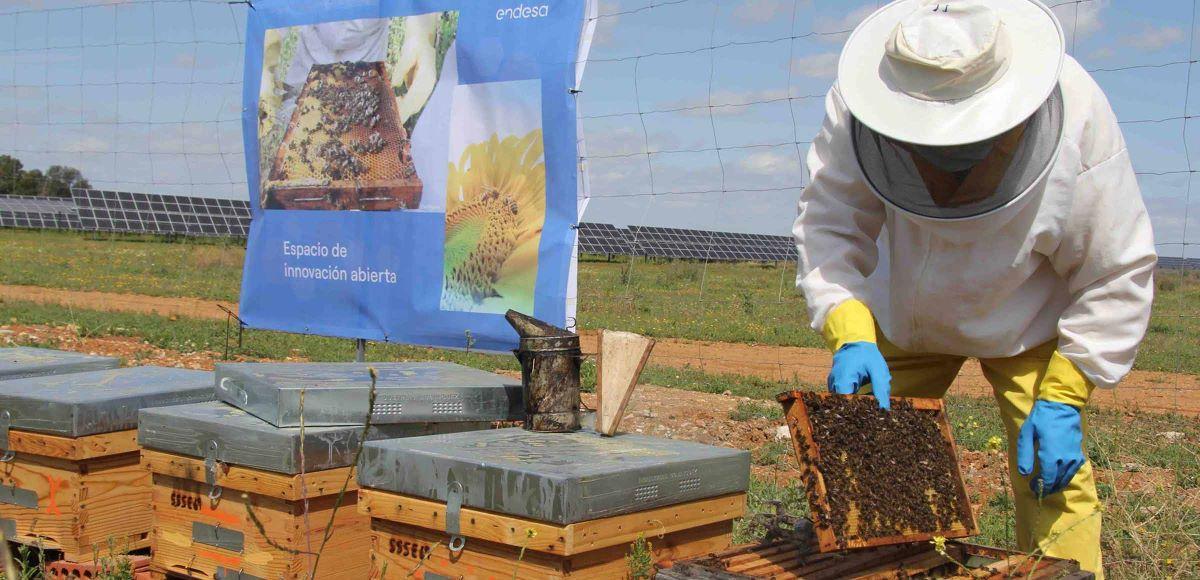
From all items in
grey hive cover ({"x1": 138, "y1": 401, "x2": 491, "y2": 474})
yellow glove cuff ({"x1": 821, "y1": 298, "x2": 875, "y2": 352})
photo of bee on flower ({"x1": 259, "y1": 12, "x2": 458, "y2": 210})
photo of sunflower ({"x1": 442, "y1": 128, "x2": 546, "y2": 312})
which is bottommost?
grey hive cover ({"x1": 138, "y1": 401, "x2": 491, "y2": 474})

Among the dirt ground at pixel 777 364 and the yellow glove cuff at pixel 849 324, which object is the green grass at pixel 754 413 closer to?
the dirt ground at pixel 777 364

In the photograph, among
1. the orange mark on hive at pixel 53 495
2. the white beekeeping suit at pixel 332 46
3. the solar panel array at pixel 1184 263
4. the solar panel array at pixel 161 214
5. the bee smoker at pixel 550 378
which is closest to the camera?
the bee smoker at pixel 550 378

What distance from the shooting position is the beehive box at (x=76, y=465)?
3812 mm

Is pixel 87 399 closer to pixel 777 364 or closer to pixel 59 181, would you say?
pixel 777 364

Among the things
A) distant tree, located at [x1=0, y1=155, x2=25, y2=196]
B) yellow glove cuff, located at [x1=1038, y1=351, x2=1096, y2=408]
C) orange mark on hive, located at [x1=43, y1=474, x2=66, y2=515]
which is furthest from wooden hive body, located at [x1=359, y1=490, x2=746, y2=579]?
distant tree, located at [x1=0, y1=155, x2=25, y2=196]

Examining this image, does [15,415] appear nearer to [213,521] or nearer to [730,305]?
[213,521]

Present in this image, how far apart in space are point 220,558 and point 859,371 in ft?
7.11

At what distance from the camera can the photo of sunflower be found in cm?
511

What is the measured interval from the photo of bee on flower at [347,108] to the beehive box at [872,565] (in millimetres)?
3251

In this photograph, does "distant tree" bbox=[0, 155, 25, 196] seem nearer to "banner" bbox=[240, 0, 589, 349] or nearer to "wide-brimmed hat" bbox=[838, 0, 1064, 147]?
"banner" bbox=[240, 0, 589, 349]

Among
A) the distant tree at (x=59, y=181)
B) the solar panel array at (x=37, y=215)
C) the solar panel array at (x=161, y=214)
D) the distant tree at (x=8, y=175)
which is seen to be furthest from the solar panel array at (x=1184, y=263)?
the distant tree at (x=59, y=181)

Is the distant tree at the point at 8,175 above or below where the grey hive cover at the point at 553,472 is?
above

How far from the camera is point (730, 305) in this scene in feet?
64.5

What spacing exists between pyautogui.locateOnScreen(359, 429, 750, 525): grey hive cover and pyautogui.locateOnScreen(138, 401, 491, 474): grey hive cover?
0.27 metres
